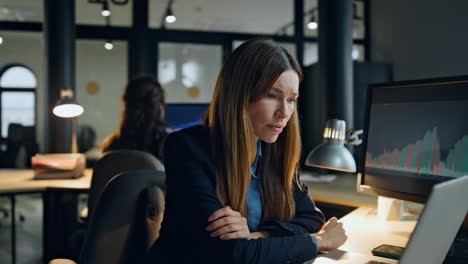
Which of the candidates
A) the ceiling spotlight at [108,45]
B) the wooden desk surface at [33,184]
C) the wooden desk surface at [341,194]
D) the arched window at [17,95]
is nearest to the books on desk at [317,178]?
the wooden desk surface at [341,194]

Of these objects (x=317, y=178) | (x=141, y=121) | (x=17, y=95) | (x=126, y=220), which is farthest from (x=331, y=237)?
(x=17, y=95)

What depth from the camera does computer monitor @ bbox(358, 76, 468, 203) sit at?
4.23ft

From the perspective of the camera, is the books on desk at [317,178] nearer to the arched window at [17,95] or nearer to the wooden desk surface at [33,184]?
the wooden desk surface at [33,184]

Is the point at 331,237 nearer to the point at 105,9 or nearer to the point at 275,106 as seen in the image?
the point at 275,106

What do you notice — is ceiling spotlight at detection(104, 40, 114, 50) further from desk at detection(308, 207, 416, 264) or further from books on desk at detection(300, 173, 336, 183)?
desk at detection(308, 207, 416, 264)

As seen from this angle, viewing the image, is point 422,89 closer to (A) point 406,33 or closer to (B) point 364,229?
(B) point 364,229

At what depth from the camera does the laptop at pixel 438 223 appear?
2.32 ft

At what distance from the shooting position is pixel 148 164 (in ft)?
5.88

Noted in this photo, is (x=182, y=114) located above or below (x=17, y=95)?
below

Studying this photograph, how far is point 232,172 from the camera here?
119cm

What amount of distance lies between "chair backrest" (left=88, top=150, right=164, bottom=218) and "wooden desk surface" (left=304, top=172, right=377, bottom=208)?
900 mm

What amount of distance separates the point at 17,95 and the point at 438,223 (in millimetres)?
8797

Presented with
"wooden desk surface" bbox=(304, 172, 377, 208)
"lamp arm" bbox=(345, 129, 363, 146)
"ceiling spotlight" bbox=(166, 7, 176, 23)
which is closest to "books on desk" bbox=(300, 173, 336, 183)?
Answer: "wooden desk surface" bbox=(304, 172, 377, 208)

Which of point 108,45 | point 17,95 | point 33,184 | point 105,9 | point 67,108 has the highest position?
point 105,9
